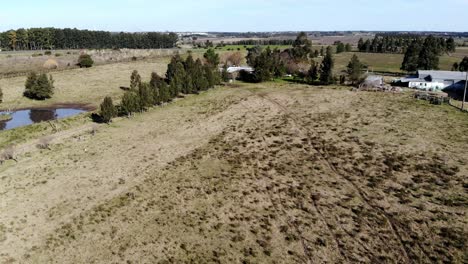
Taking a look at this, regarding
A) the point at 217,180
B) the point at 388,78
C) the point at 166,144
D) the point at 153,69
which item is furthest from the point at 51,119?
the point at 388,78

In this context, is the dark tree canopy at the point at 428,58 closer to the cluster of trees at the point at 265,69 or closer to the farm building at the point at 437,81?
the farm building at the point at 437,81

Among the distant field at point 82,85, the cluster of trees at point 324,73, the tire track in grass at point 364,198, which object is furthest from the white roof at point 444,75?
the distant field at point 82,85

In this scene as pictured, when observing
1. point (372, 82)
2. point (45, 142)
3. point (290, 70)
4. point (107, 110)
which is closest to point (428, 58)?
point (372, 82)

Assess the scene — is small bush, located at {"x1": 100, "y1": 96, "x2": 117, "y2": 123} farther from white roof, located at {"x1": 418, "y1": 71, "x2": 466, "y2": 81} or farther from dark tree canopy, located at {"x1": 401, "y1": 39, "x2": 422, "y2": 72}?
dark tree canopy, located at {"x1": 401, "y1": 39, "x2": 422, "y2": 72}

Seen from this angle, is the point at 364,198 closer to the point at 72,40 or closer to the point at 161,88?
the point at 161,88

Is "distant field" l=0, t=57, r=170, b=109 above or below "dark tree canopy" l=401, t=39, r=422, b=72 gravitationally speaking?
below

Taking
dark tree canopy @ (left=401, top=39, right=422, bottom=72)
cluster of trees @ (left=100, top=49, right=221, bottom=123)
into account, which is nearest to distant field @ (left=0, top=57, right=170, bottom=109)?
cluster of trees @ (left=100, top=49, right=221, bottom=123)

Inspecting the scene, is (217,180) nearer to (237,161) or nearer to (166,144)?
(237,161)
